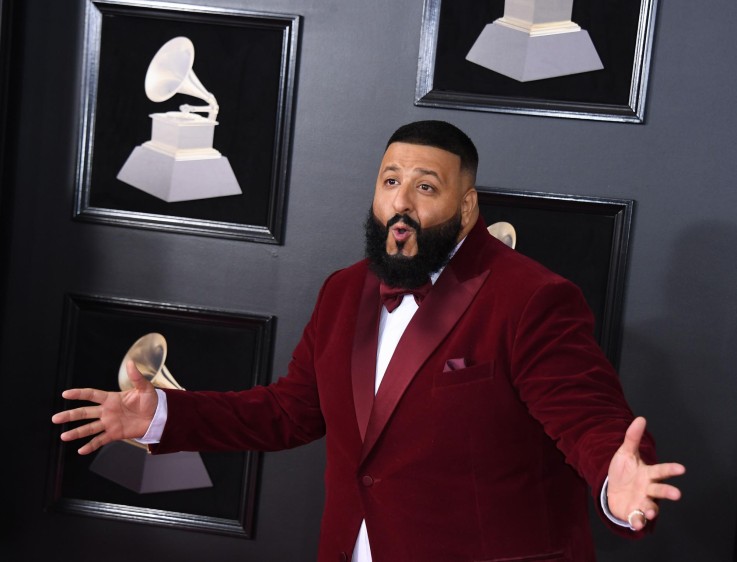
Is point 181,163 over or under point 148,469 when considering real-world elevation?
over

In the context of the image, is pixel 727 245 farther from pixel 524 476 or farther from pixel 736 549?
pixel 524 476

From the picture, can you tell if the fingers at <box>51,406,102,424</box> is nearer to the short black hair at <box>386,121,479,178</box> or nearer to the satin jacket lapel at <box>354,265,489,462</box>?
the satin jacket lapel at <box>354,265,489,462</box>

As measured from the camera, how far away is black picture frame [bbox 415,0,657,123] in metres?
2.84

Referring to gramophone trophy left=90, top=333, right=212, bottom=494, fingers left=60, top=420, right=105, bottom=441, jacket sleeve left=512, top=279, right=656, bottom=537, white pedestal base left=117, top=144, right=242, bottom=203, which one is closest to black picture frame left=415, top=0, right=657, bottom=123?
white pedestal base left=117, top=144, right=242, bottom=203

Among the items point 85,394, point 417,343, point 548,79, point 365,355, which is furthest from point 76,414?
point 548,79

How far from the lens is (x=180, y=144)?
3049 millimetres

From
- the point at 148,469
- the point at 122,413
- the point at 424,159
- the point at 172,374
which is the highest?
the point at 424,159

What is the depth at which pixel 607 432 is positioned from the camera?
167cm

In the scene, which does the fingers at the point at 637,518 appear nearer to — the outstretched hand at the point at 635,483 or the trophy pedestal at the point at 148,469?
the outstretched hand at the point at 635,483

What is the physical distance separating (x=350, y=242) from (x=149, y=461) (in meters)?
1.04

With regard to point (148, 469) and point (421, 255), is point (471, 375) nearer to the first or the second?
point (421, 255)

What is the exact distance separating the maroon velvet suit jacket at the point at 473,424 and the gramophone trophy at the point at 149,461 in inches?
46.4

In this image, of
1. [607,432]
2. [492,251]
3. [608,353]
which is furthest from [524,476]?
[608,353]

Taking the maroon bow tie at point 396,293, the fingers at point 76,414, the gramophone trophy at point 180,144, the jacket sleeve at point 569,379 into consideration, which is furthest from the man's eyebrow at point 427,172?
the gramophone trophy at point 180,144
